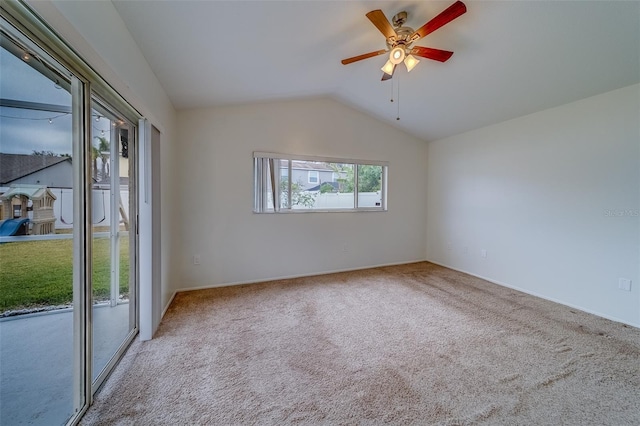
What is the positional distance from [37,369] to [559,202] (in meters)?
4.83

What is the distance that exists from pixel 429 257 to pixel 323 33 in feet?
14.0

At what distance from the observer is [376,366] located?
1844mm

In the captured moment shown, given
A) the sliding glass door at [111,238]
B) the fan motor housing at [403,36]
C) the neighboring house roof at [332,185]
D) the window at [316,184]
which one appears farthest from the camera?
the neighboring house roof at [332,185]

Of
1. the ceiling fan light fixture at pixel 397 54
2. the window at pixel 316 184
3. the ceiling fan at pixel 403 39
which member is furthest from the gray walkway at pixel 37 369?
the ceiling fan light fixture at pixel 397 54

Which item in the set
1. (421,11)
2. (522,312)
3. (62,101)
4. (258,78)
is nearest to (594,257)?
(522,312)

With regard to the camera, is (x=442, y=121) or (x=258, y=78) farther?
(x=442, y=121)

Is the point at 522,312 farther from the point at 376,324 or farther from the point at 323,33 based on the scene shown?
the point at 323,33

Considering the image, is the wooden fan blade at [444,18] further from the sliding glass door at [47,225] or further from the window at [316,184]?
the window at [316,184]

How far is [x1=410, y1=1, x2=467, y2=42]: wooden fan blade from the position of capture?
153 cm

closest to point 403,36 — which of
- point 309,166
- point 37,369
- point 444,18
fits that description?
point 444,18

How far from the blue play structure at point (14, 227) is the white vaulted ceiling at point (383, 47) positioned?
4.42 ft

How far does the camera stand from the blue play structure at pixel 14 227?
1.02m

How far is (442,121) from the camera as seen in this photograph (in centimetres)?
392

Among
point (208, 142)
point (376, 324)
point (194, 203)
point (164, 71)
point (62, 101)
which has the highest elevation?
point (164, 71)
